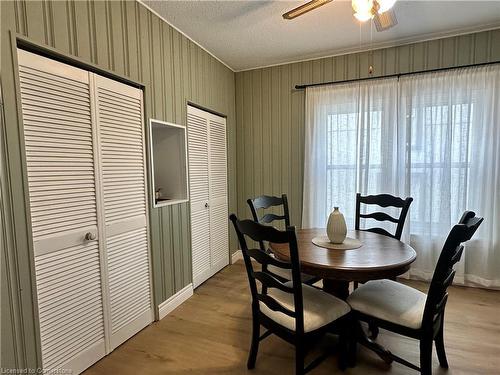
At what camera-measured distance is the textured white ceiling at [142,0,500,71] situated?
219cm

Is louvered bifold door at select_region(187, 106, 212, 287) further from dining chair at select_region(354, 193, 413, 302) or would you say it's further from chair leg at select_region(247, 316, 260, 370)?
dining chair at select_region(354, 193, 413, 302)

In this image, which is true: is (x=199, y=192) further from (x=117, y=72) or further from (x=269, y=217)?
(x=117, y=72)

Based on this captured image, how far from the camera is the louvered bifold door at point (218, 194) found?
3178mm

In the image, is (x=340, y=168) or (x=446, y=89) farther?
(x=340, y=168)

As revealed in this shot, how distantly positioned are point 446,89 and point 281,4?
1811 millimetres

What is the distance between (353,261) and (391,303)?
34 centimetres

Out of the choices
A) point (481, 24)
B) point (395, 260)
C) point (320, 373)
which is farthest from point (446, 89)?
point (320, 373)

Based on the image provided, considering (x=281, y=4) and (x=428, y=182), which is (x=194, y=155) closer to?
(x=281, y=4)

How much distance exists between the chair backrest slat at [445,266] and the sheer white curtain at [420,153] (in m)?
1.49

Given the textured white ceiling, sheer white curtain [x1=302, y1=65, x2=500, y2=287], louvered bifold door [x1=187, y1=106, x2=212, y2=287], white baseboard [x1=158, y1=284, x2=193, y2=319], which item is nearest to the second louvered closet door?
A: white baseboard [x1=158, y1=284, x2=193, y2=319]

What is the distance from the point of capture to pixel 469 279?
282cm

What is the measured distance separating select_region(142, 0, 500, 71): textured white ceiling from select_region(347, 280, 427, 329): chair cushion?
209cm

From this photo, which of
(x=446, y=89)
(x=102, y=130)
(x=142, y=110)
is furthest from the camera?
(x=446, y=89)

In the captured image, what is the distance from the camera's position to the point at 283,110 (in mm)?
3416
